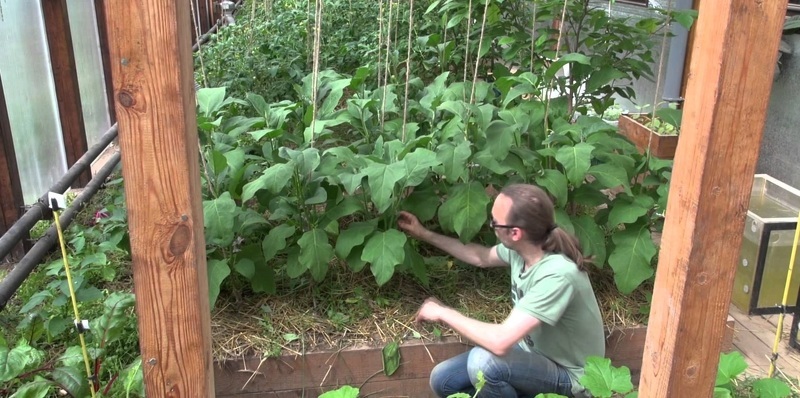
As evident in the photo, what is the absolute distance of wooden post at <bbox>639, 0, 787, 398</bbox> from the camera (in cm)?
152

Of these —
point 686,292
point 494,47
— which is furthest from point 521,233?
point 494,47

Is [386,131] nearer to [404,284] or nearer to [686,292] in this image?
[404,284]

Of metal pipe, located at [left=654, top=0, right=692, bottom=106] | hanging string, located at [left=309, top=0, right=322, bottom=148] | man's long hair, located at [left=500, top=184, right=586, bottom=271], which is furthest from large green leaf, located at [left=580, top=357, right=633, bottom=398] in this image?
metal pipe, located at [left=654, top=0, right=692, bottom=106]

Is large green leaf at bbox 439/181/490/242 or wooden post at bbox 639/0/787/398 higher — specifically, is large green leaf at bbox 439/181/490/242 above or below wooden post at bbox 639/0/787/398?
below

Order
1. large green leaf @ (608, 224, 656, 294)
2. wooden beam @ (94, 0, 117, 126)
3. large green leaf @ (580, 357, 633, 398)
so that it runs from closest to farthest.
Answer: large green leaf @ (580, 357, 633, 398) < large green leaf @ (608, 224, 656, 294) < wooden beam @ (94, 0, 117, 126)

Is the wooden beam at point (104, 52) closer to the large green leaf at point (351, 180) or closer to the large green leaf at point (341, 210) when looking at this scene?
the large green leaf at point (341, 210)

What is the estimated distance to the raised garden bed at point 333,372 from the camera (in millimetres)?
2809

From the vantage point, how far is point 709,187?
159 cm

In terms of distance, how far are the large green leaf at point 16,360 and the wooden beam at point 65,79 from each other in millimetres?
2726

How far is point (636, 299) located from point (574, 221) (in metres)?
0.47

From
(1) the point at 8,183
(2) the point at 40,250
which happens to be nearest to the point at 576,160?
(2) the point at 40,250

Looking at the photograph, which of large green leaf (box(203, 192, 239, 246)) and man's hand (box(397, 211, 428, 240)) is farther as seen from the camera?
man's hand (box(397, 211, 428, 240))

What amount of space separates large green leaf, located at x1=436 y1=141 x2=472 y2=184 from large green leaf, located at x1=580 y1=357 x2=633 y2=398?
92 cm

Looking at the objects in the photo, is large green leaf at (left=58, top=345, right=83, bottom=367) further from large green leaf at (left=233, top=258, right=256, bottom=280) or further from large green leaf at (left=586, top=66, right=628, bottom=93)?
large green leaf at (left=586, top=66, right=628, bottom=93)
